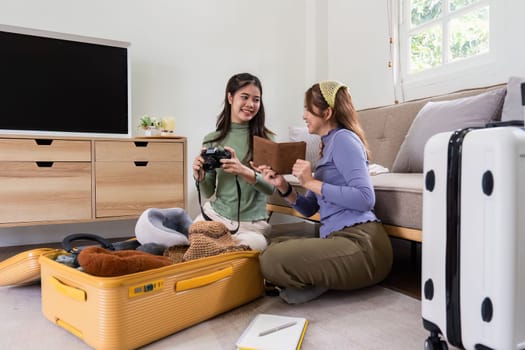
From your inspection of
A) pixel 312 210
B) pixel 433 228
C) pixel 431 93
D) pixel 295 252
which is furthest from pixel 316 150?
pixel 433 228

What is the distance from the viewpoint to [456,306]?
78 cm

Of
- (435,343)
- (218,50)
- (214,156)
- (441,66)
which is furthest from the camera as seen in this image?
(218,50)

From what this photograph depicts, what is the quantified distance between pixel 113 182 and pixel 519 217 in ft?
6.08

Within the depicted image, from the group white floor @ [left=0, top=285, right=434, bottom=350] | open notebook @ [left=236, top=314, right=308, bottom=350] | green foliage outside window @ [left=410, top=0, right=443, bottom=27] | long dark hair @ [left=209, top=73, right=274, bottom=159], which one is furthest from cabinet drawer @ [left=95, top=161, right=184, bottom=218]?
green foliage outside window @ [left=410, top=0, right=443, bottom=27]

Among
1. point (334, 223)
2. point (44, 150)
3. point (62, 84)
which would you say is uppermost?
point (62, 84)

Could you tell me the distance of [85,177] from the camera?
79.4 inches

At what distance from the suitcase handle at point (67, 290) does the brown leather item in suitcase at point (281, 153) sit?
0.66 m

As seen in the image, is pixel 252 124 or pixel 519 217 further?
pixel 252 124

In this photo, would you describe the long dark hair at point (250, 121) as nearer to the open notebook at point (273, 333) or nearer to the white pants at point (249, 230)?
the white pants at point (249, 230)

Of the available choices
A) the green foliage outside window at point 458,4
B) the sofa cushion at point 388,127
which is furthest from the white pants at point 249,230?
the green foliage outside window at point 458,4

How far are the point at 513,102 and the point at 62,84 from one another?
2.09 meters

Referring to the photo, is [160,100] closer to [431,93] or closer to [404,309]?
[431,93]

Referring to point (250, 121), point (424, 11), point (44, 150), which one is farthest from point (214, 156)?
point (424, 11)

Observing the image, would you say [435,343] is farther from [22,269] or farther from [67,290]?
[22,269]
